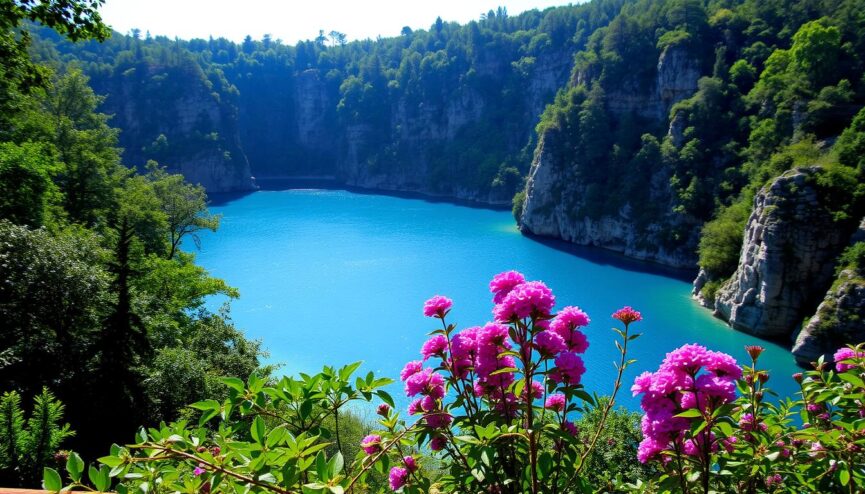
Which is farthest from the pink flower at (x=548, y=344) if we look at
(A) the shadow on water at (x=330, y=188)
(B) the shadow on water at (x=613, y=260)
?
(A) the shadow on water at (x=330, y=188)

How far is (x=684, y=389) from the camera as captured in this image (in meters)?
2.10

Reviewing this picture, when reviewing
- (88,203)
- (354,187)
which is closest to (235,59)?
(354,187)

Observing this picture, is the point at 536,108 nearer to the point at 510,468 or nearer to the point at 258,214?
the point at 258,214

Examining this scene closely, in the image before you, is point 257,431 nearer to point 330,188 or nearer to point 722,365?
point 722,365

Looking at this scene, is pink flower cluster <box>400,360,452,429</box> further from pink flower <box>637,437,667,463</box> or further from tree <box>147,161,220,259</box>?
tree <box>147,161,220,259</box>

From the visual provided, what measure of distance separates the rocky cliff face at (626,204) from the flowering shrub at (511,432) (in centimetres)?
3893

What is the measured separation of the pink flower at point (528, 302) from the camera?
7.86ft

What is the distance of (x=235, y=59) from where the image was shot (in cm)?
12125

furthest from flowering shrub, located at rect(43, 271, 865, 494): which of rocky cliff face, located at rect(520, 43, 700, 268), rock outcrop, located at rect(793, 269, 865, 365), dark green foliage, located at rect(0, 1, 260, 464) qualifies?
rocky cliff face, located at rect(520, 43, 700, 268)

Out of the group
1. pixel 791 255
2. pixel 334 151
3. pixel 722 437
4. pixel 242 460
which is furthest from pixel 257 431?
pixel 334 151

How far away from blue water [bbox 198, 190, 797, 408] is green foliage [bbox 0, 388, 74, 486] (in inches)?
728

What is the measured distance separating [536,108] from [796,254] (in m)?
64.0

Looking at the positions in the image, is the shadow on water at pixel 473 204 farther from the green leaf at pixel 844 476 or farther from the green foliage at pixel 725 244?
the green leaf at pixel 844 476

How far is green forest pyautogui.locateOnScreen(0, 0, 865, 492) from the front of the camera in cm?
933
